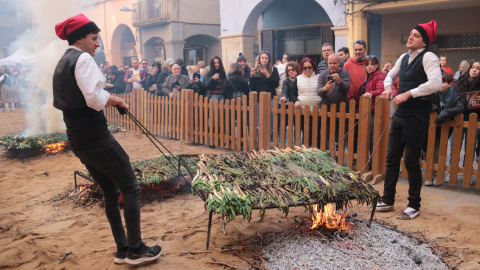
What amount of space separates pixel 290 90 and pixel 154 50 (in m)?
21.5

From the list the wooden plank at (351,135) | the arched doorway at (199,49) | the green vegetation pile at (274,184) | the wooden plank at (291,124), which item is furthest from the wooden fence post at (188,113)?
the arched doorway at (199,49)

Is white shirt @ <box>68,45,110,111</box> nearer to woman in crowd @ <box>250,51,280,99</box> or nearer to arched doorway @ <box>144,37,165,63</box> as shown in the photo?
woman in crowd @ <box>250,51,280,99</box>

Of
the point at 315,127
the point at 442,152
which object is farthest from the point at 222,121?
the point at 442,152

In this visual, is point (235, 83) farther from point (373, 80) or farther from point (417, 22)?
point (417, 22)

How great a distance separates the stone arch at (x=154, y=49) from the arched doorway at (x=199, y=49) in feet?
5.36

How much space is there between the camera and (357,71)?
7301 millimetres

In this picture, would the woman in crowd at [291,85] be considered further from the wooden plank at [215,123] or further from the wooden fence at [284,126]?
the wooden plank at [215,123]

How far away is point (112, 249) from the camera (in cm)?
415

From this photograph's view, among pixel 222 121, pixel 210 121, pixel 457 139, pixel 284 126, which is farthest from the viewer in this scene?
pixel 210 121

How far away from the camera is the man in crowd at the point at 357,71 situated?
23.7 feet

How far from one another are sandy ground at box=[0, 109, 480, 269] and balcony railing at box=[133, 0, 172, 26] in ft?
62.7

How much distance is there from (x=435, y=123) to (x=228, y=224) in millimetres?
3514

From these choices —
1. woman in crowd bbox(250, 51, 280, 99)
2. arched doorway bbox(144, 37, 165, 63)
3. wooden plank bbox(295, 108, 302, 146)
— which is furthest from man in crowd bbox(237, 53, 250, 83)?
arched doorway bbox(144, 37, 165, 63)

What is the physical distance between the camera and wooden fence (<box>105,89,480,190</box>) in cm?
598
